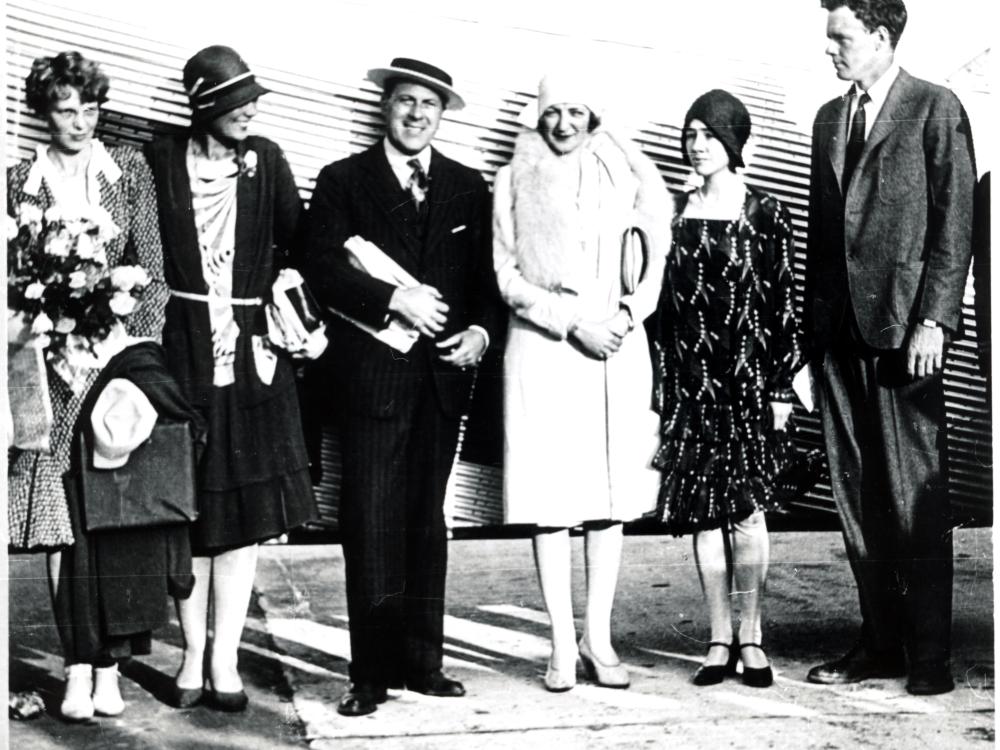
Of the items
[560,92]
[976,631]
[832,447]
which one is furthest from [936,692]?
[560,92]

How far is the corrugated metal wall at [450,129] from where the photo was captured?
3.94m

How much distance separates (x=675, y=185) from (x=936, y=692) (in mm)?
1728

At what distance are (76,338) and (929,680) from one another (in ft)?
8.90

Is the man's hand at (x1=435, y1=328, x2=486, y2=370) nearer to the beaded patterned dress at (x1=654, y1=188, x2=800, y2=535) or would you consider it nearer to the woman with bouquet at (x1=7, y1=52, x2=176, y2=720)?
the beaded patterned dress at (x1=654, y1=188, x2=800, y2=535)

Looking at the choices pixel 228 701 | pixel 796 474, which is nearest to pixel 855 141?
pixel 796 474

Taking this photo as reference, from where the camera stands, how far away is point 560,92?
4.07 metres

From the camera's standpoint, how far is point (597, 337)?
404 centimetres

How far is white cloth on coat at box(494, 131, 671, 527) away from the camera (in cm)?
403

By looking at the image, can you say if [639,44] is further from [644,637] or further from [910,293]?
[644,637]

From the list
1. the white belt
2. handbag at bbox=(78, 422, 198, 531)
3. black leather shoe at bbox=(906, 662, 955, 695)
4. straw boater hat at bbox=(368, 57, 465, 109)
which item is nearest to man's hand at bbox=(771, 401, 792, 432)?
black leather shoe at bbox=(906, 662, 955, 695)

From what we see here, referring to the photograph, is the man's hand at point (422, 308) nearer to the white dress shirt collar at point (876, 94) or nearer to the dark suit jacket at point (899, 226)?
the dark suit jacket at point (899, 226)

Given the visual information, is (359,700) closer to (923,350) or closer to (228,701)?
(228,701)

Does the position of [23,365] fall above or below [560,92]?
below

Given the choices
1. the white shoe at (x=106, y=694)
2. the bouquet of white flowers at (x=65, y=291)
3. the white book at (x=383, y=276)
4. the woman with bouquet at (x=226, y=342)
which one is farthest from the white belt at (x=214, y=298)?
Result: the white shoe at (x=106, y=694)
